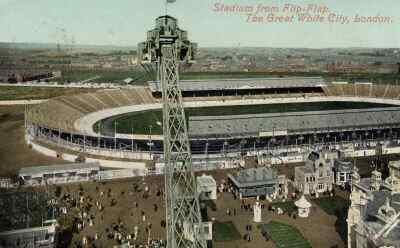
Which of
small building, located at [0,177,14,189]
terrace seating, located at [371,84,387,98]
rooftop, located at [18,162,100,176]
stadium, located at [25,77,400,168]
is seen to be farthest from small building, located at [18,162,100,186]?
terrace seating, located at [371,84,387,98]

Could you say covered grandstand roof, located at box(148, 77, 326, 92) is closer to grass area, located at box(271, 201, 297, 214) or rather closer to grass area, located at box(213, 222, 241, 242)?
grass area, located at box(271, 201, 297, 214)

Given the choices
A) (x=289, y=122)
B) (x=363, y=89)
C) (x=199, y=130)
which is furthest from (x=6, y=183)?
(x=363, y=89)

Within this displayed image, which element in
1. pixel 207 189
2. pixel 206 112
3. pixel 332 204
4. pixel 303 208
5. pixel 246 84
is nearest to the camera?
pixel 303 208

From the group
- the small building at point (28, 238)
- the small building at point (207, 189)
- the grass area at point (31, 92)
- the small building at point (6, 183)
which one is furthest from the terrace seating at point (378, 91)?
the small building at point (28, 238)

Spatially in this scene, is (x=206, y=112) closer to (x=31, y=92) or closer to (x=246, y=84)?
(x=246, y=84)

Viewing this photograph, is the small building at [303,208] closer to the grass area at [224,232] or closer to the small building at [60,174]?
the grass area at [224,232]

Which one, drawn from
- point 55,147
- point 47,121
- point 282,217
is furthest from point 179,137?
point 47,121
